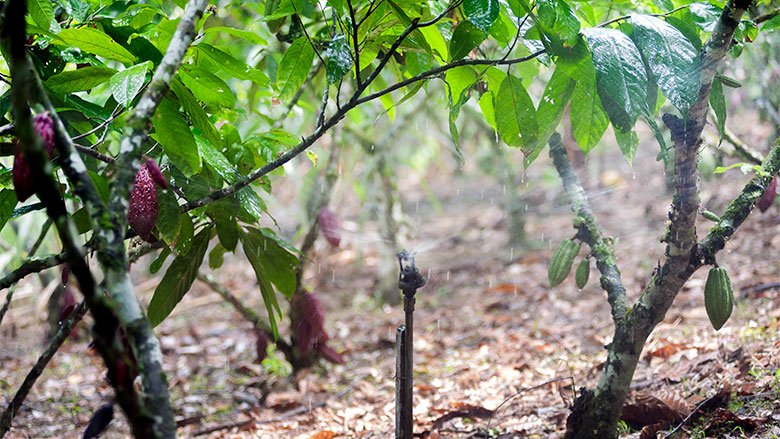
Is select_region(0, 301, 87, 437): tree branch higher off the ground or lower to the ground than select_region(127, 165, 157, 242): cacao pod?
lower

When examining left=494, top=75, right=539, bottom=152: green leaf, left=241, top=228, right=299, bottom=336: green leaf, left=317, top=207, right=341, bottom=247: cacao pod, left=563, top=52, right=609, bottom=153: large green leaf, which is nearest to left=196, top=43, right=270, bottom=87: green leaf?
left=241, top=228, right=299, bottom=336: green leaf

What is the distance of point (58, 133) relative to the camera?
0.91 m

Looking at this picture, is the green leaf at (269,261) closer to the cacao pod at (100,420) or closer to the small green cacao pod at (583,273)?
the cacao pod at (100,420)

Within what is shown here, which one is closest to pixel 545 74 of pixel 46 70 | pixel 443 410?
pixel 443 410

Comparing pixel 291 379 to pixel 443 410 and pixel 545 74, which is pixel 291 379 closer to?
pixel 443 410

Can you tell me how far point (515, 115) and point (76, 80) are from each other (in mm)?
854

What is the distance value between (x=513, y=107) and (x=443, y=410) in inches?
41.3

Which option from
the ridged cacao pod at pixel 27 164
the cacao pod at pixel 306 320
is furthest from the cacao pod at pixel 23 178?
the cacao pod at pixel 306 320

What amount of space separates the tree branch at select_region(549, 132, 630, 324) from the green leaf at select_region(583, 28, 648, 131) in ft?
1.85

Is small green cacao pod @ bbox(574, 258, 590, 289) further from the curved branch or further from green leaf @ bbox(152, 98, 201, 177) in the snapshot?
green leaf @ bbox(152, 98, 201, 177)

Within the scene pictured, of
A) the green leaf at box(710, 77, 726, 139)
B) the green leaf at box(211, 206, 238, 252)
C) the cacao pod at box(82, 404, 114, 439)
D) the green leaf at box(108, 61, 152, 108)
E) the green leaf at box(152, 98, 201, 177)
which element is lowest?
the cacao pod at box(82, 404, 114, 439)

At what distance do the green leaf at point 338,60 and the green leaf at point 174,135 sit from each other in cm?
28

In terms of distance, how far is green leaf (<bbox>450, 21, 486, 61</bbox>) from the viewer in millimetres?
1241

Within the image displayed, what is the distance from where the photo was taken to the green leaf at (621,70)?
3.74 feet
